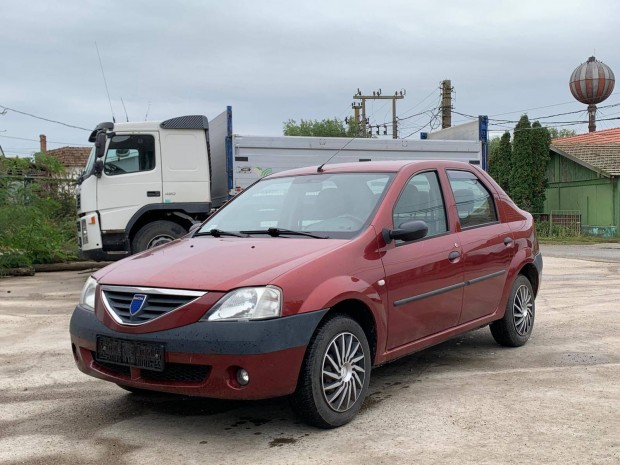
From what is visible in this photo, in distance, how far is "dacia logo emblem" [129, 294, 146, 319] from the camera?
389 cm

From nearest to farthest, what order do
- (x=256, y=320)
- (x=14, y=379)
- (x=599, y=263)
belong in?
1. (x=256, y=320)
2. (x=14, y=379)
3. (x=599, y=263)

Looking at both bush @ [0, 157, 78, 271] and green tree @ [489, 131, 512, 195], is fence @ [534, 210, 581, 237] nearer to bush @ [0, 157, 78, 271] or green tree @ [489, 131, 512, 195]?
green tree @ [489, 131, 512, 195]

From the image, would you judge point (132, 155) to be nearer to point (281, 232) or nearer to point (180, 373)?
point (281, 232)

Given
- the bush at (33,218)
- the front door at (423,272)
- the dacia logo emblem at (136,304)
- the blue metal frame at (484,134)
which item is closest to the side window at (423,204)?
the front door at (423,272)

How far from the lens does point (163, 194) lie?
11.2m

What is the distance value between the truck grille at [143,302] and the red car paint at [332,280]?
43 mm

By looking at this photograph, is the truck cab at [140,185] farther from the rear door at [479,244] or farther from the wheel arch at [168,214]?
the rear door at [479,244]

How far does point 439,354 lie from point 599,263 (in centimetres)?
1044

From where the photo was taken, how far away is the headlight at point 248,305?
3715 millimetres

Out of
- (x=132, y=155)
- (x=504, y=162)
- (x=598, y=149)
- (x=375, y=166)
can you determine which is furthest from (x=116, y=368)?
(x=598, y=149)

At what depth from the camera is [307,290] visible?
3.87m

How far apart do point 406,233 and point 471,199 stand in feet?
4.70

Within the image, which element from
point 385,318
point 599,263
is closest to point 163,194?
point 385,318

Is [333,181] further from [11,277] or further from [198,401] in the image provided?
[11,277]
